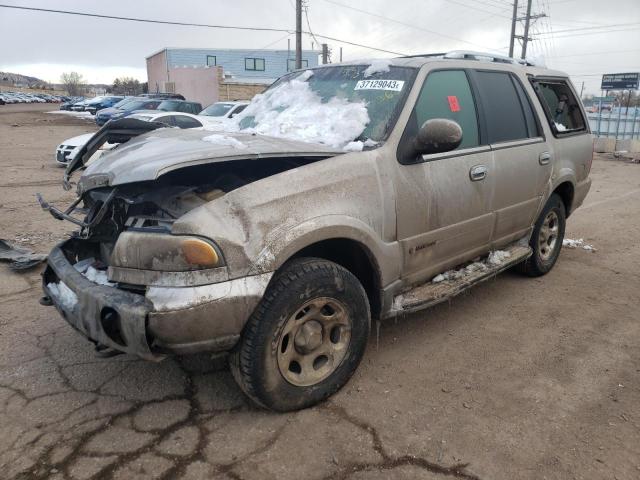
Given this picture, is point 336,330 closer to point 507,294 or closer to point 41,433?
point 41,433

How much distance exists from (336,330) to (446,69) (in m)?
2.04

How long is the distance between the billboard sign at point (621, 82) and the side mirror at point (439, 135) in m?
29.4

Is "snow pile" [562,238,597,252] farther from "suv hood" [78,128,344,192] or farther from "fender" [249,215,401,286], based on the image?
"suv hood" [78,128,344,192]

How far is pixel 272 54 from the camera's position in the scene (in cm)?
4972

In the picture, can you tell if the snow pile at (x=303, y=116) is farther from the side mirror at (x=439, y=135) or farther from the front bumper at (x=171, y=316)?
the front bumper at (x=171, y=316)

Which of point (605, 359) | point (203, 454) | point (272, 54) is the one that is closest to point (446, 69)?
point (605, 359)

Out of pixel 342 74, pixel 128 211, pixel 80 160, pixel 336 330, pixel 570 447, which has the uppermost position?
pixel 342 74

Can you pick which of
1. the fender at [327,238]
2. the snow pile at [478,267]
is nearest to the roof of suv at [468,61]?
the fender at [327,238]

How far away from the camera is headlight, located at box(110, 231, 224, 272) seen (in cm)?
235

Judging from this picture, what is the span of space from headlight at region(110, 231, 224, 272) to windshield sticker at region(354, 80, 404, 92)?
1757 mm

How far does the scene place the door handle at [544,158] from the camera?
14.4 ft

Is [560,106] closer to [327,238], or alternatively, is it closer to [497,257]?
[497,257]

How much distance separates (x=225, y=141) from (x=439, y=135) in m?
1.27

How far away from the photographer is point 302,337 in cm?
279
